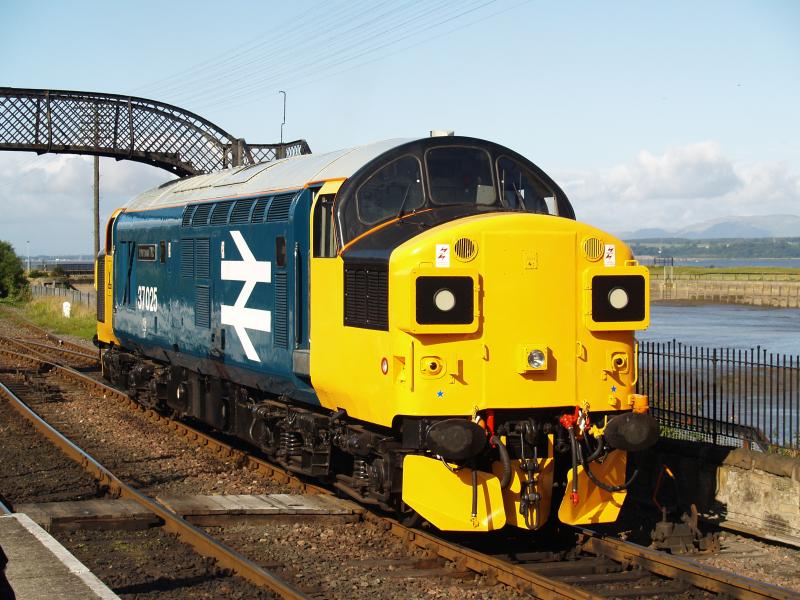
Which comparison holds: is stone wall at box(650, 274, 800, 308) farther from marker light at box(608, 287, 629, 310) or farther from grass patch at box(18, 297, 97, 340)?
marker light at box(608, 287, 629, 310)

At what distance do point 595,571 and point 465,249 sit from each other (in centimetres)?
286

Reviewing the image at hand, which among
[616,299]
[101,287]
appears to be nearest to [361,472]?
[616,299]

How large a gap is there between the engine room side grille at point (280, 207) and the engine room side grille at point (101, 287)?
30.6 ft

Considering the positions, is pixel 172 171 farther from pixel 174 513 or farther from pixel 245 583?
pixel 245 583

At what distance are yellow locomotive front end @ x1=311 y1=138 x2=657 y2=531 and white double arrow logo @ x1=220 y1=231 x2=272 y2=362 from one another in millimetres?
2052

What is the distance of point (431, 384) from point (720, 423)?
5.08 m

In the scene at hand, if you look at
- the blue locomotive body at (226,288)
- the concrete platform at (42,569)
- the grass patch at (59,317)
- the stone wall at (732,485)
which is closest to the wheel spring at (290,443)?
the blue locomotive body at (226,288)

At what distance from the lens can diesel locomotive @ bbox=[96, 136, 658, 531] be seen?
8633mm

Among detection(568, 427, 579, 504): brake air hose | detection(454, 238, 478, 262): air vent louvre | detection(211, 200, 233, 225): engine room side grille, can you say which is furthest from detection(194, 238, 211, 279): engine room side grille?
detection(568, 427, 579, 504): brake air hose

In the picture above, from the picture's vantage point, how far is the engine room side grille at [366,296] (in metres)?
8.88

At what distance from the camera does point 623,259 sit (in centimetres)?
930

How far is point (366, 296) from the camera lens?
30.1ft

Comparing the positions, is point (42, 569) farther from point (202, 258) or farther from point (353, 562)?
point (202, 258)

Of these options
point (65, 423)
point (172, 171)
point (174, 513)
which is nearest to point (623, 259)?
point (174, 513)
